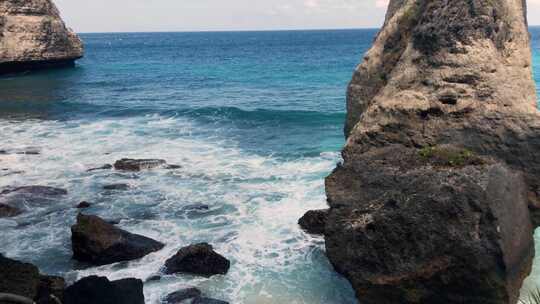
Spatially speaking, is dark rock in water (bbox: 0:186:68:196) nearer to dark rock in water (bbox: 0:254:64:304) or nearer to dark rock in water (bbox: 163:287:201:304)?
dark rock in water (bbox: 0:254:64:304)

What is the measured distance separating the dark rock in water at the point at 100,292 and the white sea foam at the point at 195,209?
156 centimetres

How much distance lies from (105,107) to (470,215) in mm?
37162

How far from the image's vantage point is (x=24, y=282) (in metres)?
10.4

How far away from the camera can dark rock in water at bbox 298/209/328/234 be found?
16.0 m

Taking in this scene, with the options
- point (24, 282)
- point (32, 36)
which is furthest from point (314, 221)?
point (32, 36)

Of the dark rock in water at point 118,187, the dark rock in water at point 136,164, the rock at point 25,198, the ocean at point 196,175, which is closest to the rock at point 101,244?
the ocean at point 196,175

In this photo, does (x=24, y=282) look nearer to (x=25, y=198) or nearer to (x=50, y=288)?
(x=50, y=288)

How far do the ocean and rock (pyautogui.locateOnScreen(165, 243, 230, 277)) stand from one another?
11.3 inches

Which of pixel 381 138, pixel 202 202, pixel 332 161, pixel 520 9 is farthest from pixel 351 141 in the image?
pixel 332 161

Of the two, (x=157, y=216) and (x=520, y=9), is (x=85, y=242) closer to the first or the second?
(x=157, y=216)

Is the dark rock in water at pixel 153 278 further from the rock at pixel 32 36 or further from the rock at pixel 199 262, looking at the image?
the rock at pixel 32 36

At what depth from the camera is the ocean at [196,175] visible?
45.5 ft

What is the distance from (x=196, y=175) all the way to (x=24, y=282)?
12560 millimetres

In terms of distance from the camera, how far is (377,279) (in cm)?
1018
